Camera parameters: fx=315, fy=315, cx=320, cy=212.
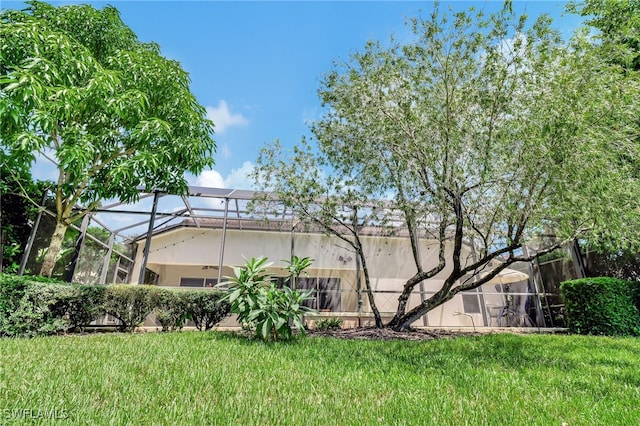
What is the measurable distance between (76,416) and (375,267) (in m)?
10.1

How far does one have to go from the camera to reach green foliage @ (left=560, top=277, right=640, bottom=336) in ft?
24.5

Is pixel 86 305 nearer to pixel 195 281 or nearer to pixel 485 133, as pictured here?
pixel 485 133

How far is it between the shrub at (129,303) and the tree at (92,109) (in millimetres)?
1457

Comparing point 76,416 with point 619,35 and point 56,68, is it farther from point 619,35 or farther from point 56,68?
point 619,35

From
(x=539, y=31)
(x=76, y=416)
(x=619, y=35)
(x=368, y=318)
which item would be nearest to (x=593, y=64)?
(x=539, y=31)

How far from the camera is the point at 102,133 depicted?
6.11 m

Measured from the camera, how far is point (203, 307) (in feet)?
21.7

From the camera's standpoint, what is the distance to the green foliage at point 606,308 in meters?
7.47

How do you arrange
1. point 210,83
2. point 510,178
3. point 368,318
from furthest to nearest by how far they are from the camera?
point 368,318 → point 210,83 → point 510,178

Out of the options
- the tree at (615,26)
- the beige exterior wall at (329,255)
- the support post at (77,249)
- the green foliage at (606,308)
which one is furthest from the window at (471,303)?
the support post at (77,249)

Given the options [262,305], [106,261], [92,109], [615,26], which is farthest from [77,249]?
[615,26]

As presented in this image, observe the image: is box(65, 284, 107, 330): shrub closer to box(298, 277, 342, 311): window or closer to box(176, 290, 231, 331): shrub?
box(176, 290, 231, 331): shrub

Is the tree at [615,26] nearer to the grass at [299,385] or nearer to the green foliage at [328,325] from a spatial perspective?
the grass at [299,385]

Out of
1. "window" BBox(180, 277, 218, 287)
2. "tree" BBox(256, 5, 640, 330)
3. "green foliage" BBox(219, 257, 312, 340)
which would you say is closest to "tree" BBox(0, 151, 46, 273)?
"green foliage" BBox(219, 257, 312, 340)
